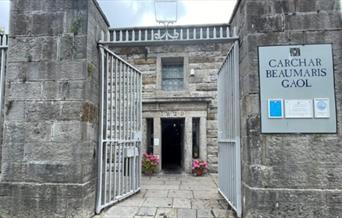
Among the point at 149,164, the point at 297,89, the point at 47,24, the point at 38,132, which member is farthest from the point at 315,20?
the point at 149,164

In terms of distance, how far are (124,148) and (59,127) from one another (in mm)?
1375

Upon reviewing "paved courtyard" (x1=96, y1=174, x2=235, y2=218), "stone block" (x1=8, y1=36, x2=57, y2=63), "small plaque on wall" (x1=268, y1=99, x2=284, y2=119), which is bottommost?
"paved courtyard" (x1=96, y1=174, x2=235, y2=218)

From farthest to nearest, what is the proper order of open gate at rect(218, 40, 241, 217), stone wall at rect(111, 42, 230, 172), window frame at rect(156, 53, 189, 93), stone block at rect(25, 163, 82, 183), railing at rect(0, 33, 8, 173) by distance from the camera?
window frame at rect(156, 53, 189, 93) → stone wall at rect(111, 42, 230, 172) → railing at rect(0, 33, 8, 173) → open gate at rect(218, 40, 241, 217) → stone block at rect(25, 163, 82, 183)

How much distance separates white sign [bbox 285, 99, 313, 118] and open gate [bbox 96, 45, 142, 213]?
2549 mm

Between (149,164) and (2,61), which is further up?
(2,61)

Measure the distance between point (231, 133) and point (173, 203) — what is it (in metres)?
1.54

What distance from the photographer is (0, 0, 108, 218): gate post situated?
9.37ft

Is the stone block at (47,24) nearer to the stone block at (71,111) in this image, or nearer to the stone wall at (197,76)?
the stone block at (71,111)

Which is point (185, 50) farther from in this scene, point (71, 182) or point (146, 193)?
point (71, 182)

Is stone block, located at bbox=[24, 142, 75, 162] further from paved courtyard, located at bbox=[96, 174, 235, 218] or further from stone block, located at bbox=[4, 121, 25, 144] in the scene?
paved courtyard, located at bbox=[96, 174, 235, 218]

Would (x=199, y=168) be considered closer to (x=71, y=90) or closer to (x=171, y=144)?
(x=171, y=144)

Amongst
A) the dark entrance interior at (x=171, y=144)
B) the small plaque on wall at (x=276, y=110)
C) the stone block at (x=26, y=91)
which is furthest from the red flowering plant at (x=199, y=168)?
the stone block at (x=26, y=91)

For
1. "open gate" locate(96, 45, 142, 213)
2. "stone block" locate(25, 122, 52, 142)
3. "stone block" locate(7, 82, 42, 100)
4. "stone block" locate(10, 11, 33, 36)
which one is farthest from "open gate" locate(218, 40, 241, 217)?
"stone block" locate(10, 11, 33, 36)

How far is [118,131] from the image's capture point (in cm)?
391
